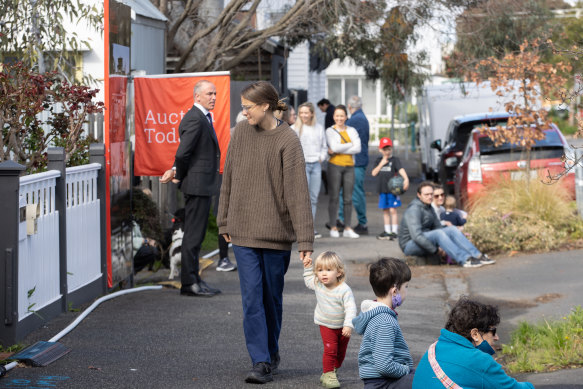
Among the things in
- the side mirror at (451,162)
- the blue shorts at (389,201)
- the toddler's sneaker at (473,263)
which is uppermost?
the side mirror at (451,162)

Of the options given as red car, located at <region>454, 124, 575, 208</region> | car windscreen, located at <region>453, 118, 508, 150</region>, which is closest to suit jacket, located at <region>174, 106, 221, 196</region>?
red car, located at <region>454, 124, 575, 208</region>

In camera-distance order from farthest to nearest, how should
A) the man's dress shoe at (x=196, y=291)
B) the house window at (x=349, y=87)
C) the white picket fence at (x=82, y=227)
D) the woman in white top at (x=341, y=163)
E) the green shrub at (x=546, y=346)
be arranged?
1. the house window at (x=349, y=87)
2. the woman in white top at (x=341, y=163)
3. the man's dress shoe at (x=196, y=291)
4. the white picket fence at (x=82, y=227)
5. the green shrub at (x=546, y=346)

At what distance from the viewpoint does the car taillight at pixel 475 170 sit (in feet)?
51.2

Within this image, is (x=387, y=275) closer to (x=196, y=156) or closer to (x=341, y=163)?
(x=196, y=156)

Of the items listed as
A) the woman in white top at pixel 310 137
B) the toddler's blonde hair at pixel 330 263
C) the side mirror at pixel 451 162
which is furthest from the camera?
the side mirror at pixel 451 162

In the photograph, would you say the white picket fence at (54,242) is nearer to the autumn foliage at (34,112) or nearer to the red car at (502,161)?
the autumn foliage at (34,112)

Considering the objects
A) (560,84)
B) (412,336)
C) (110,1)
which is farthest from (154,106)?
(560,84)

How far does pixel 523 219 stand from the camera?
42.1 feet

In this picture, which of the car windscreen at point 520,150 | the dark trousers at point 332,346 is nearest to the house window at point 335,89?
the car windscreen at point 520,150

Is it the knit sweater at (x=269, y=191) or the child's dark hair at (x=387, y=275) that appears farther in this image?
the knit sweater at (x=269, y=191)

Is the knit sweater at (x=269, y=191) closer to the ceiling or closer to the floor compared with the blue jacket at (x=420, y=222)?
closer to the ceiling

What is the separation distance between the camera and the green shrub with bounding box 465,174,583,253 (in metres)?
12.4

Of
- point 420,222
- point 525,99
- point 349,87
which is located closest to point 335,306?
point 420,222

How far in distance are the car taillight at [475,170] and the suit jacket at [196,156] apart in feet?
23.3
